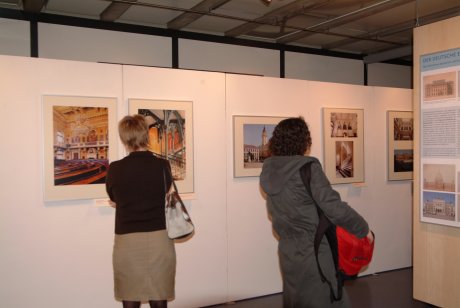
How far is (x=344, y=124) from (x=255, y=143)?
132cm

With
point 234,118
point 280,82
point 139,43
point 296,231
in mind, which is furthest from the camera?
point 139,43

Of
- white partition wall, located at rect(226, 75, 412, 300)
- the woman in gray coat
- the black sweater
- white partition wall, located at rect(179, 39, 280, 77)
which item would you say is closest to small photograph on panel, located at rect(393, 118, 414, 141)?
white partition wall, located at rect(226, 75, 412, 300)

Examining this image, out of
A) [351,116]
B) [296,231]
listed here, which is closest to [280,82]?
[351,116]

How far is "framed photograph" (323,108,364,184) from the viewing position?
17.2 feet

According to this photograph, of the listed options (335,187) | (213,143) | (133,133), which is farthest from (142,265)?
(335,187)

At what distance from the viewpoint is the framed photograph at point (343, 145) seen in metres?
5.24

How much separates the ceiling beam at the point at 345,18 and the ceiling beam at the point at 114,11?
2.49 m

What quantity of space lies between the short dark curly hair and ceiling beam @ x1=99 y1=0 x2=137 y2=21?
3167 mm

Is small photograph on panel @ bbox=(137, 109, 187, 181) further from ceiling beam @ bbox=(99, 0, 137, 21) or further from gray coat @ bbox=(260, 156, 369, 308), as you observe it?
gray coat @ bbox=(260, 156, 369, 308)

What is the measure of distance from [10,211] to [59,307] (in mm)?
954

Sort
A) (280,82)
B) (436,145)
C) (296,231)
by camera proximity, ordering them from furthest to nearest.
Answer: (280,82) → (436,145) → (296,231)

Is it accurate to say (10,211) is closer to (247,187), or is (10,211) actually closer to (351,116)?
(247,187)

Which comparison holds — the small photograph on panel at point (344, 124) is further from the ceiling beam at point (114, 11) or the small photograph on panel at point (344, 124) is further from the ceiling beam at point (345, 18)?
the ceiling beam at point (114, 11)

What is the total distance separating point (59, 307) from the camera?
381cm
